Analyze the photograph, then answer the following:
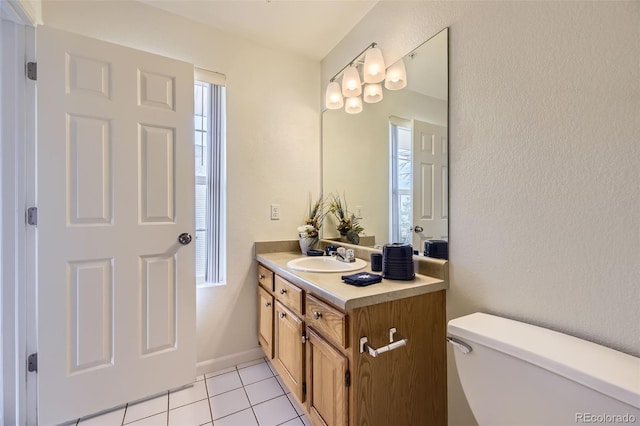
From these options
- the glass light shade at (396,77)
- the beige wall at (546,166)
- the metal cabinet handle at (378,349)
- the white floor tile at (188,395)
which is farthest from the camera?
the white floor tile at (188,395)

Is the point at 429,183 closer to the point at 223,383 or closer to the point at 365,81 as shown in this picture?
the point at 365,81

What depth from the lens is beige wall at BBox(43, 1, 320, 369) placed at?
69.6 inches

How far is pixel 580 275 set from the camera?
33.8 inches

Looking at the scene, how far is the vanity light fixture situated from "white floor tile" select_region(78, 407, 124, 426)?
2.29 metres

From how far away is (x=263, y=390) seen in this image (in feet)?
5.58

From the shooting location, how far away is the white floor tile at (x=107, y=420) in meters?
1.44

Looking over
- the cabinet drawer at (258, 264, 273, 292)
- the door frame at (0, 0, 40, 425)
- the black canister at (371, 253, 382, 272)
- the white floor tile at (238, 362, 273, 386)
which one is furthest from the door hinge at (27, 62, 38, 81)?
the white floor tile at (238, 362, 273, 386)

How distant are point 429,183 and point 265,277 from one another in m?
1.21

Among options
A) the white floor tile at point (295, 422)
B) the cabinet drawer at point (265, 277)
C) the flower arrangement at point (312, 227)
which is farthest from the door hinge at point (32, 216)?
the white floor tile at point (295, 422)

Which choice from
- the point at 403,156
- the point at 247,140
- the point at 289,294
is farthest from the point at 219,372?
the point at 403,156

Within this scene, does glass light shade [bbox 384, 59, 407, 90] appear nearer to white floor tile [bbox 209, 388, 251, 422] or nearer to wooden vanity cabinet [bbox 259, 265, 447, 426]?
wooden vanity cabinet [bbox 259, 265, 447, 426]

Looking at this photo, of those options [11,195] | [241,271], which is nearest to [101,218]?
[11,195]

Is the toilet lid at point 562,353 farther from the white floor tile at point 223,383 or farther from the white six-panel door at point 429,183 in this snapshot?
the white floor tile at point 223,383

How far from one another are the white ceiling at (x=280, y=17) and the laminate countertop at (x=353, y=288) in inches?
63.3
